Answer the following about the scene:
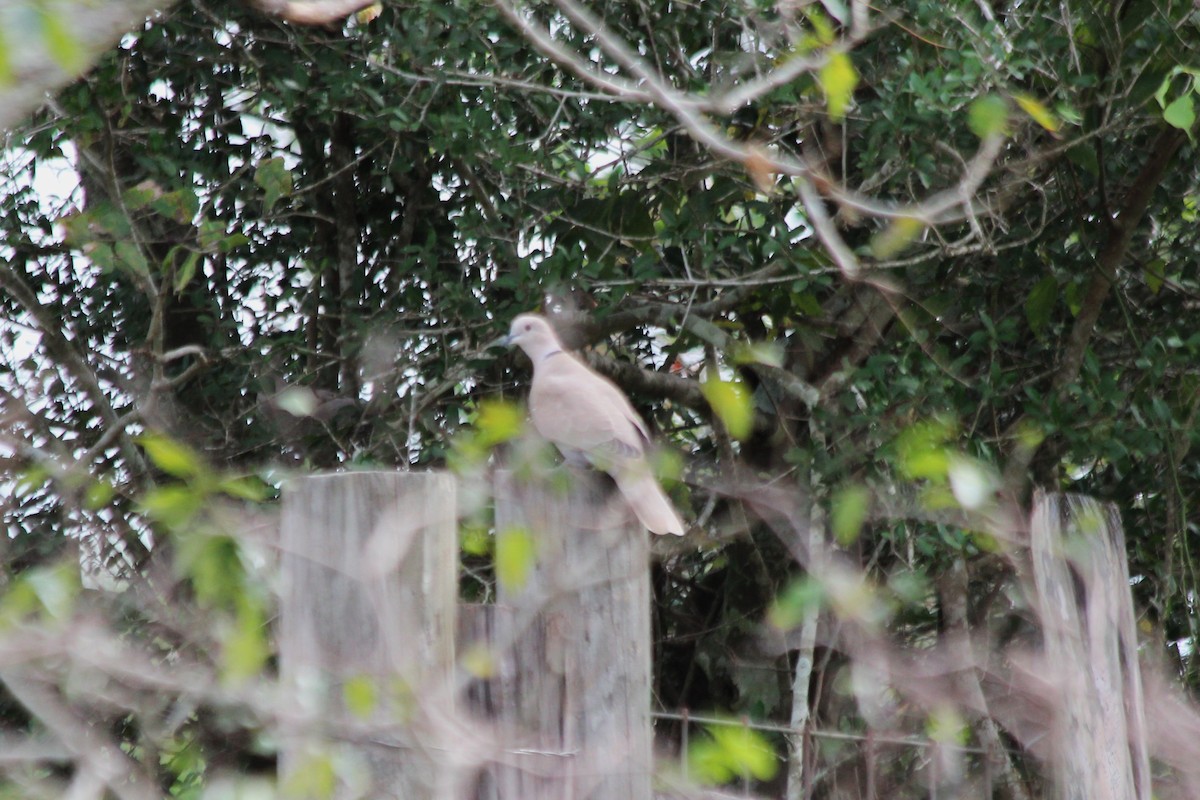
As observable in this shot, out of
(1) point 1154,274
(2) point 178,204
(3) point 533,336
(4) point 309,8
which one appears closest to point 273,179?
(2) point 178,204

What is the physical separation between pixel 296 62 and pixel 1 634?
335cm

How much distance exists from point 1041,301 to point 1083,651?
2.76 m

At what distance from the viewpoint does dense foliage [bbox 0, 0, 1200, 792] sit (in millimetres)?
4156

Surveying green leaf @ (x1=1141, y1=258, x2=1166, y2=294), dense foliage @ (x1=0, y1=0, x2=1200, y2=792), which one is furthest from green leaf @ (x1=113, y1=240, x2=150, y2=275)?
green leaf @ (x1=1141, y1=258, x2=1166, y2=294)

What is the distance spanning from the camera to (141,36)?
450 cm

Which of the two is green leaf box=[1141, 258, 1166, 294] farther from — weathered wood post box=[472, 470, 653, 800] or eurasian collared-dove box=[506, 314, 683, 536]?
weathered wood post box=[472, 470, 653, 800]

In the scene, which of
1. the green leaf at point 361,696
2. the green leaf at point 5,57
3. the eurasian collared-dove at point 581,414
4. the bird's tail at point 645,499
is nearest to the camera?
the green leaf at point 5,57

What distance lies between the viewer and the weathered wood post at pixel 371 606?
148cm

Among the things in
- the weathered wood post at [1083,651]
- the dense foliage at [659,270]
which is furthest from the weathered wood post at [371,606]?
the dense foliage at [659,270]

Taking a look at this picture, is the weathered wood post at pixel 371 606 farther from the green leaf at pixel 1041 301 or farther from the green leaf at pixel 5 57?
the green leaf at pixel 1041 301

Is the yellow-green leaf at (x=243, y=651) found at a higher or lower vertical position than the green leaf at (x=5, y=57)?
lower

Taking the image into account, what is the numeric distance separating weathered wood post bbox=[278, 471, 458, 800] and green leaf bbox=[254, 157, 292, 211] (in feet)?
9.69

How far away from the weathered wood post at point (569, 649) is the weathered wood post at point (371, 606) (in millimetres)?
122

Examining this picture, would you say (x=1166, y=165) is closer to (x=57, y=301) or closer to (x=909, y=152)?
(x=909, y=152)
